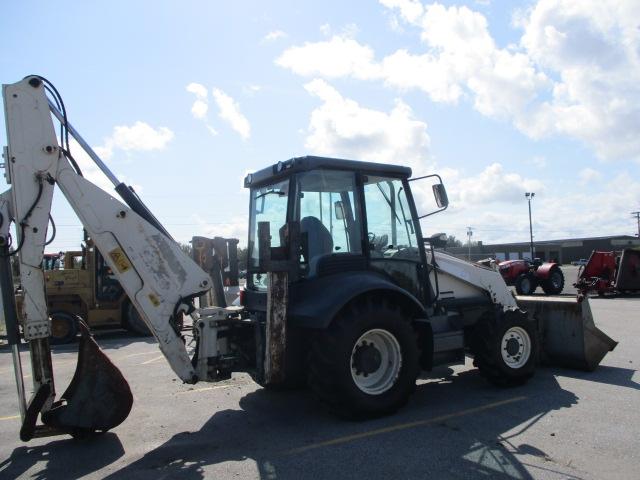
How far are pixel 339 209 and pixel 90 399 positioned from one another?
10.1 ft

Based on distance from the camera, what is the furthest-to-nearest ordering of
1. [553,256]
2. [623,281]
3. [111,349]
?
[553,256]
[623,281]
[111,349]

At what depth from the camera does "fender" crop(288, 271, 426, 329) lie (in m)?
5.03

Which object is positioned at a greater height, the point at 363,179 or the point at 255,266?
the point at 363,179

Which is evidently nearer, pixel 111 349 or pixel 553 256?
pixel 111 349

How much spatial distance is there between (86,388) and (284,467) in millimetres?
2034

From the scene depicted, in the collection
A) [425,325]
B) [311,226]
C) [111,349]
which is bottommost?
[111,349]

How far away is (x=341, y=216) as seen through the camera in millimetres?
5914

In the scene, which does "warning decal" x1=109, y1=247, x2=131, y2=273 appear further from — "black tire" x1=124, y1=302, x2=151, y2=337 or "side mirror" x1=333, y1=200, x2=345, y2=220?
"black tire" x1=124, y1=302, x2=151, y2=337

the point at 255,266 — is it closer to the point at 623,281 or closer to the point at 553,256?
the point at 623,281

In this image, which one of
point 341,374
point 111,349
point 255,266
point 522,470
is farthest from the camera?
point 111,349

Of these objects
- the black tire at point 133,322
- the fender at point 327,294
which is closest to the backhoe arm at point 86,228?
the fender at point 327,294

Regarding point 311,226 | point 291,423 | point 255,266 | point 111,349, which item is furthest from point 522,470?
point 111,349

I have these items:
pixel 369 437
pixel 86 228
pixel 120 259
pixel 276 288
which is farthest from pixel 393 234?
pixel 86 228

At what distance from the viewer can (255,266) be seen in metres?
6.41
